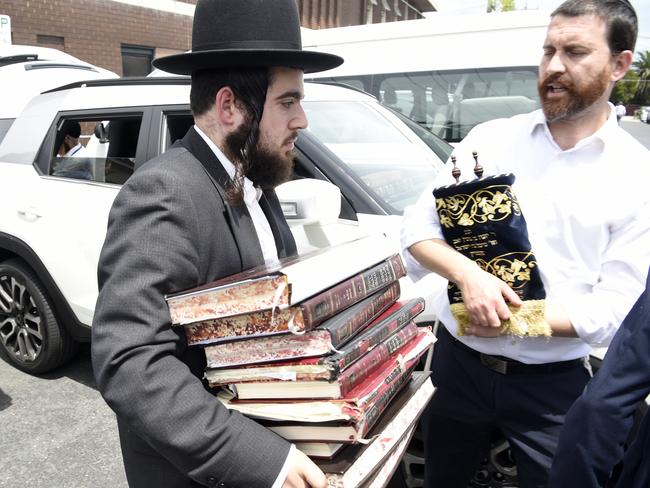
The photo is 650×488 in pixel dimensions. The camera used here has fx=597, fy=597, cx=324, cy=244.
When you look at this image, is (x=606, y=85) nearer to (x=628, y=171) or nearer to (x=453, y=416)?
(x=628, y=171)

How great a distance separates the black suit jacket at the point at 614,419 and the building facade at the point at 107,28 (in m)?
13.5

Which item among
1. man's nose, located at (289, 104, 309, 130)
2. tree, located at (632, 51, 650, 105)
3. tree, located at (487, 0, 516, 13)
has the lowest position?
tree, located at (632, 51, 650, 105)

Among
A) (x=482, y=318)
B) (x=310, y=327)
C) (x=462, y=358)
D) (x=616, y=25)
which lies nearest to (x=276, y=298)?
(x=310, y=327)

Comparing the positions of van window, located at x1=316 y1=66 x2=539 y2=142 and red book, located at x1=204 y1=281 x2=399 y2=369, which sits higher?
red book, located at x1=204 y1=281 x2=399 y2=369

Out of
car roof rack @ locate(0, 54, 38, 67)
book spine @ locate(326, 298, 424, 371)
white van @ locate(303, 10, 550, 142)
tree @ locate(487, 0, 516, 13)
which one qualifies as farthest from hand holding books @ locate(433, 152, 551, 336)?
tree @ locate(487, 0, 516, 13)

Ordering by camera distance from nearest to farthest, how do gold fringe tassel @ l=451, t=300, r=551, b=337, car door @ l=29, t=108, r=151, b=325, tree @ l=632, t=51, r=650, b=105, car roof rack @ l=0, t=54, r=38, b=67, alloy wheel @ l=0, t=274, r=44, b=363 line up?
gold fringe tassel @ l=451, t=300, r=551, b=337 < car door @ l=29, t=108, r=151, b=325 < alloy wheel @ l=0, t=274, r=44, b=363 < car roof rack @ l=0, t=54, r=38, b=67 < tree @ l=632, t=51, r=650, b=105

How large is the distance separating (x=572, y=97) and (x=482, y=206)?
397mm

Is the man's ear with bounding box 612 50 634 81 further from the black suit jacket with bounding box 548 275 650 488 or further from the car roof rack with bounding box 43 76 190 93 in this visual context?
the car roof rack with bounding box 43 76 190 93

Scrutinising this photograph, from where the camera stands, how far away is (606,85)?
1.65 metres

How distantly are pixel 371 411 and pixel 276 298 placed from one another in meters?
0.33

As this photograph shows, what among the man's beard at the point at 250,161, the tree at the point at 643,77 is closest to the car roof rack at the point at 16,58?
the man's beard at the point at 250,161

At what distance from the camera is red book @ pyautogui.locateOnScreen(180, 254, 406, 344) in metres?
1.12

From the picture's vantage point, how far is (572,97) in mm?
1637

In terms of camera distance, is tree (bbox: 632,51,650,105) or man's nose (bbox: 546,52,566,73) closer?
man's nose (bbox: 546,52,566,73)
